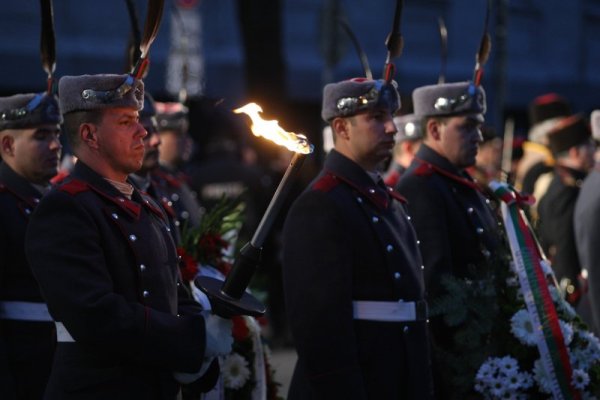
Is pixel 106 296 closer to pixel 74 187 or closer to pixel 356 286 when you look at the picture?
pixel 74 187

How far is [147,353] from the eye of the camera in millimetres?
4008

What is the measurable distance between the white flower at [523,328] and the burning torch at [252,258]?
6.53 ft

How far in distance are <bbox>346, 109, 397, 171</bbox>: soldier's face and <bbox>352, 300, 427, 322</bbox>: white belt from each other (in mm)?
640

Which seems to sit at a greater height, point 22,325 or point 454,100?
point 454,100

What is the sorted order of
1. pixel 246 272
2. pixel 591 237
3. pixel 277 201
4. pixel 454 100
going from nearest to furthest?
pixel 277 201, pixel 246 272, pixel 454 100, pixel 591 237

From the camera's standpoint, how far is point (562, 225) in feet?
27.0

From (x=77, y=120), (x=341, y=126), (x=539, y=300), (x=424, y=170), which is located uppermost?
(x=77, y=120)

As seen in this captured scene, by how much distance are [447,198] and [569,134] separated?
359 cm

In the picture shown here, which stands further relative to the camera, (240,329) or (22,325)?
(240,329)

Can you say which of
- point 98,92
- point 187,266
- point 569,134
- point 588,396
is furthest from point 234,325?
point 569,134

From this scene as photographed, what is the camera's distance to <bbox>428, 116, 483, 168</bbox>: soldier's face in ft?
20.3

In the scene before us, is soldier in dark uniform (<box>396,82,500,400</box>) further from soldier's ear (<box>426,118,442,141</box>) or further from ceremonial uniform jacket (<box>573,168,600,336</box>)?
ceremonial uniform jacket (<box>573,168,600,336</box>)

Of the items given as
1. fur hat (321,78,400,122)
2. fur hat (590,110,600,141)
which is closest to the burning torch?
fur hat (321,78,400,122)

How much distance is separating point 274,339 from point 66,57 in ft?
27.5
